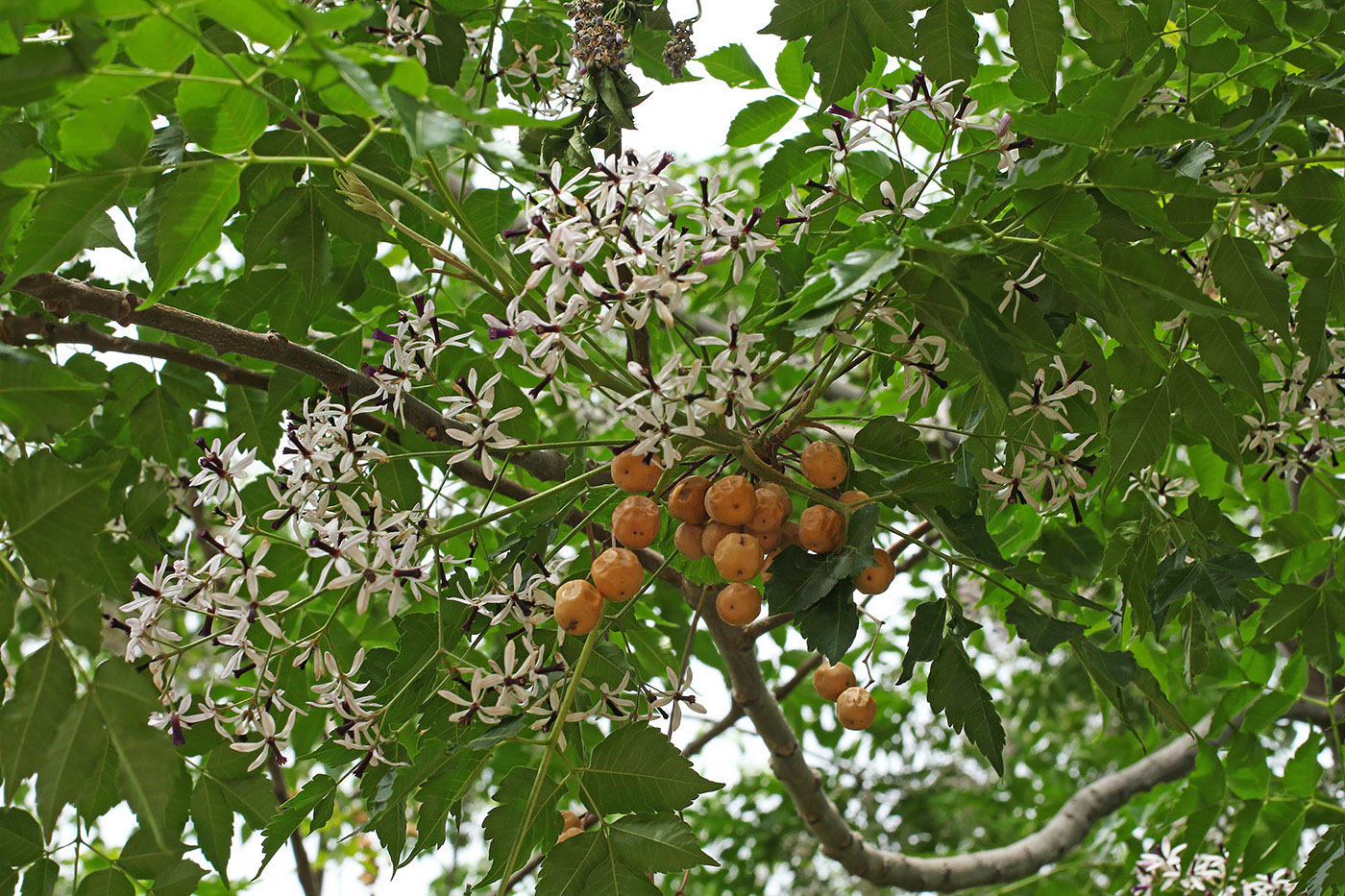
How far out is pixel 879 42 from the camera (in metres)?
1.92

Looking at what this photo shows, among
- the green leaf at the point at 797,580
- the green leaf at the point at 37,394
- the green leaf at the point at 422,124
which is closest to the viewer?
the green leaf at the point at 422,124

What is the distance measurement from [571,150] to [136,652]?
4.09 feet

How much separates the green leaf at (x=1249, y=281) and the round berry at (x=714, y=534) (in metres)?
1.01

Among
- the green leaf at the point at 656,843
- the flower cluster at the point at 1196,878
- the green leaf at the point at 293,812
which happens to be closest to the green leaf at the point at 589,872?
the green leaf at the point at 656,843

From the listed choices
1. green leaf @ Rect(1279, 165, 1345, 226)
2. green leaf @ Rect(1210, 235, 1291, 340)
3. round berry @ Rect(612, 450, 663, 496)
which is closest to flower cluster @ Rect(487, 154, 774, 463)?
round berry @ Rect(612, 450, 663, 496)

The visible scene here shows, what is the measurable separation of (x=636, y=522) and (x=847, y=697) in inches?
22.4

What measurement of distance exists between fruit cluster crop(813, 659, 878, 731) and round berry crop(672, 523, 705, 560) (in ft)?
1.10

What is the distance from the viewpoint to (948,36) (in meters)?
1.88

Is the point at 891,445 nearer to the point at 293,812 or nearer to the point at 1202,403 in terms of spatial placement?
the point at 1202,403

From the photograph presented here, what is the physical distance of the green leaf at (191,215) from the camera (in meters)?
1.54

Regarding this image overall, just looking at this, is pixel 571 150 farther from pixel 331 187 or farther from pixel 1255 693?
pixel 1255 693

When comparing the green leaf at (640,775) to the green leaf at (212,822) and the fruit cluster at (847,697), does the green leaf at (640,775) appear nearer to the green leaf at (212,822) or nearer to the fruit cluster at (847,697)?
the fruit cluster at (847,697)

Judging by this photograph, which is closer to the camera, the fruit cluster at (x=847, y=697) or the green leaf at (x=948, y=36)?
the green leaf at (x=948, y=36)

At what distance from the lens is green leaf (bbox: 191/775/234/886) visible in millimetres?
1982
